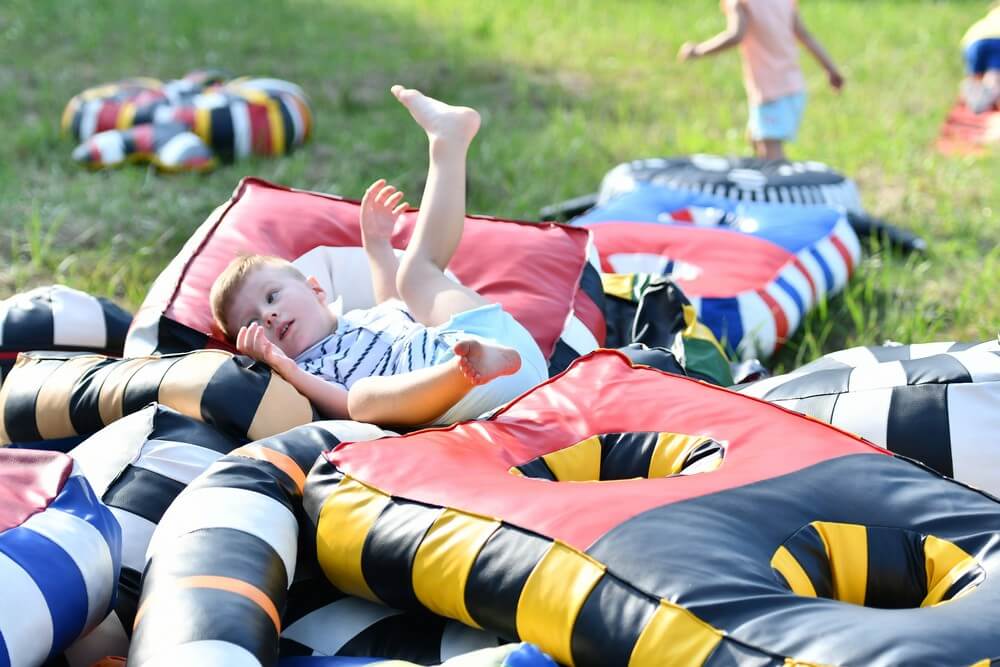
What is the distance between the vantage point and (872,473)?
1.41 metres

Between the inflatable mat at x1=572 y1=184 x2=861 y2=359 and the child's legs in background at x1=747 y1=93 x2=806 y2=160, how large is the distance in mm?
912

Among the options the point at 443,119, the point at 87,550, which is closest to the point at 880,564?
the point at 87,550

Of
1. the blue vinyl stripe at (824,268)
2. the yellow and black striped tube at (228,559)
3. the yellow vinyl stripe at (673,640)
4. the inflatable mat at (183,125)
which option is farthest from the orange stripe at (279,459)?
the inflatable mat at (183,125)

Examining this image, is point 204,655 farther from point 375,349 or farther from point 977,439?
point 977,439

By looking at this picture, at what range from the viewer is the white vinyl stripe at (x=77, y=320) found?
2.11m

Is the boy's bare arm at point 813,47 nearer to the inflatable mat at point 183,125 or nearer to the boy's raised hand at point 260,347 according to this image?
the inflatable mat at point 183,125

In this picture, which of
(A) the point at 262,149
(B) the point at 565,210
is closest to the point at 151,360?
(B) the point at 565,210

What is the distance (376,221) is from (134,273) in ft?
3.44

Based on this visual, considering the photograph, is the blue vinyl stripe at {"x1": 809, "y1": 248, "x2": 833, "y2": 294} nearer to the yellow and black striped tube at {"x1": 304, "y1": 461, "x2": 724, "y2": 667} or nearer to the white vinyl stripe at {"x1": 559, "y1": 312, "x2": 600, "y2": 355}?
the white vinyl stripe at {"x1": 559, "y1": 312, "x2": 600, "y2": 355}

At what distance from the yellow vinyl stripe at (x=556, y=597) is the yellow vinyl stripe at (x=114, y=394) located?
2.75 ft

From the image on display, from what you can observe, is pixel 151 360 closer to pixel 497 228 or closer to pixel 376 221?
pixel 376 221

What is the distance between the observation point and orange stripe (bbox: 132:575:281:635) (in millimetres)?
1286

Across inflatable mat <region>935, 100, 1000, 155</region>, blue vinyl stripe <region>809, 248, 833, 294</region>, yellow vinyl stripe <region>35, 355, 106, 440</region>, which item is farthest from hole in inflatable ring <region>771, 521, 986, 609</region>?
inflatable mat <region>935, 100, 1000, 155</region>

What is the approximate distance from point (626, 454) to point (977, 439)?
48 cm
